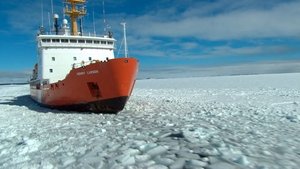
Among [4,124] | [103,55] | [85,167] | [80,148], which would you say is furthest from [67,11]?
[85,167]

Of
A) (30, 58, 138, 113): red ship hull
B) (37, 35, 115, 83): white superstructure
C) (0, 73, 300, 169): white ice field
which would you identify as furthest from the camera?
(37, 35, 115, 83): white superstructure

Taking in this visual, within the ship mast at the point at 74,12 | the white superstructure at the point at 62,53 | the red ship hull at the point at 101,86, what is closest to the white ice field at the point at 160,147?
the red ship hull at the point at 101,86

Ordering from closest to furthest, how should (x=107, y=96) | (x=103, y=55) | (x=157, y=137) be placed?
(x=157, y=137) → (x=107, y=96) → (x=103, y=55)

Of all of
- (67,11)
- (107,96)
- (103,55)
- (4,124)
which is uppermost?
(67,11)

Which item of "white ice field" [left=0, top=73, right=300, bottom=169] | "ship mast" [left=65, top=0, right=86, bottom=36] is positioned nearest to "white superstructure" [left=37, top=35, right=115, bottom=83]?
"ship mast" [left=65, top=0, right=86, bottom=36]

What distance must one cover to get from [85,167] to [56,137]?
2703 mm

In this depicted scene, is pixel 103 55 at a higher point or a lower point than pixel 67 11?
lower

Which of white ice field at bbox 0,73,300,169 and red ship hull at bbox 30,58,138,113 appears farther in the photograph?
red ship hull at bbox 30,58,138,113

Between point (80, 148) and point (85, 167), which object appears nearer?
point (85, 167)

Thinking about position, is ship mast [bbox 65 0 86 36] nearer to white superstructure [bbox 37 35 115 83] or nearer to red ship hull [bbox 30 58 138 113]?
white superstructure [bbox 37 35 115 83]

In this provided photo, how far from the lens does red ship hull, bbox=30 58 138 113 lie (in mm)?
10930

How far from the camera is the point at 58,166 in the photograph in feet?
15.1

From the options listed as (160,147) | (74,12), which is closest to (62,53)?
(74,12)

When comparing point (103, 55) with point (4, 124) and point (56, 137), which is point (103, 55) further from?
point (56, 137)
